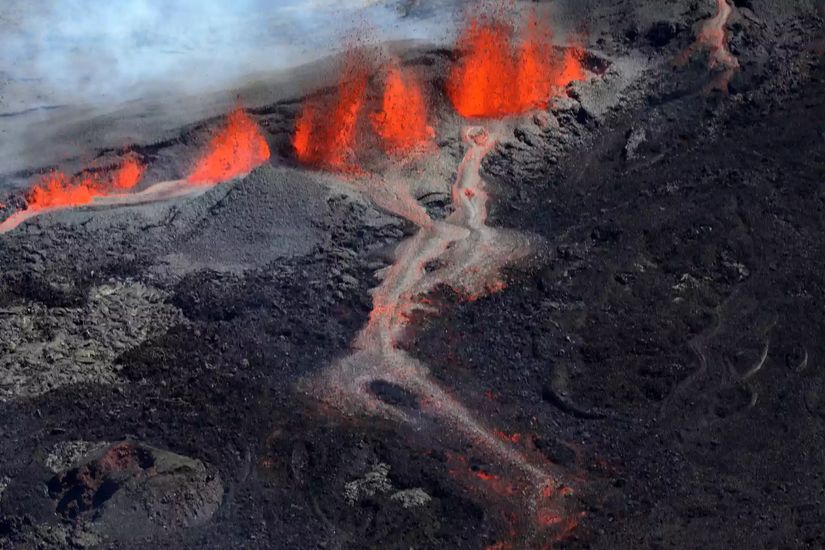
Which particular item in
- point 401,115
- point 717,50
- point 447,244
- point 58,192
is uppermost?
point 717,50

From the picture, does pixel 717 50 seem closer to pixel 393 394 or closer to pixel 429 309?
pixel 429 309

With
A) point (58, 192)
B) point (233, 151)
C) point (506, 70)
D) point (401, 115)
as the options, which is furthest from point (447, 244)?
point (58, 192)

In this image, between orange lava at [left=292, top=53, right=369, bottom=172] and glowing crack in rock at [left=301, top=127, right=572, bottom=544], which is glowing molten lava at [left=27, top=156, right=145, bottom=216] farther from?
glowing crack in rock at [left=301, top=127, right=572, bottom=544]

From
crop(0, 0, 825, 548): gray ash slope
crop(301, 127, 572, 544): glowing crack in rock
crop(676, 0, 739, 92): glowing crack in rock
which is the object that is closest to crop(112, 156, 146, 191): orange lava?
crop(0, 0, 825, 548): gray ash slope

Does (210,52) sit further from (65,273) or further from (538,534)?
(538,534)

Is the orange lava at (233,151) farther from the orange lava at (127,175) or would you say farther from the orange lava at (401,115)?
the orange lava at (401,115)

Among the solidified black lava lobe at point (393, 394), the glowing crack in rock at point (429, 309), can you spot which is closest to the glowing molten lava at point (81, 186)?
the glowing crack in rock at point (429, 309)
